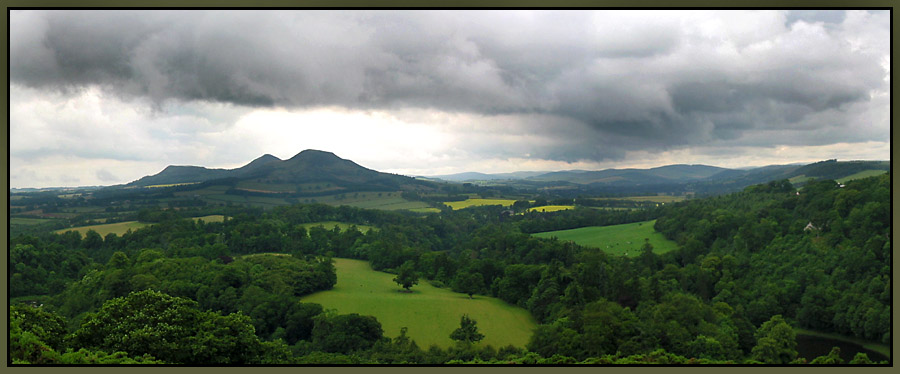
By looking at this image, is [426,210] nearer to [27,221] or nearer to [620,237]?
[620,237]

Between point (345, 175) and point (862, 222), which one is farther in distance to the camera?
point (345, 175)

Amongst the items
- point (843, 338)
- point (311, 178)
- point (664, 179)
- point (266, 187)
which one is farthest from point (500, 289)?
point (664, 179)

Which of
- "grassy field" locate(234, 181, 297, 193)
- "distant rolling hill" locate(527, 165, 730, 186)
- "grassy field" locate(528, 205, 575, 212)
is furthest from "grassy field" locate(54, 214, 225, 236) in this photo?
"distant rolling hill" locate(527, 165, 730, 186)

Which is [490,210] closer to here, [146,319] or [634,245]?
[634,245]

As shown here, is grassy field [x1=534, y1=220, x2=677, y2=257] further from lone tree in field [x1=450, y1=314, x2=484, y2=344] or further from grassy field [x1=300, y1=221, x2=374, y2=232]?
lone tree in field [x1=450, y1=314, x2=484, y2=344]

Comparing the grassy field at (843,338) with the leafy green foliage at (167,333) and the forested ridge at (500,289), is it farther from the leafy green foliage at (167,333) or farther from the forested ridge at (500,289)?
the leafy green foliage at (167,333)

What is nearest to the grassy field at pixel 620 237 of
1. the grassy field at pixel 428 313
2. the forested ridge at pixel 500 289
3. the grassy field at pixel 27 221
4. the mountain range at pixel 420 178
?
the forested ridge at pixel 500 289

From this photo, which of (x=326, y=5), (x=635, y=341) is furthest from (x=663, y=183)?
(x=326, y=5)
